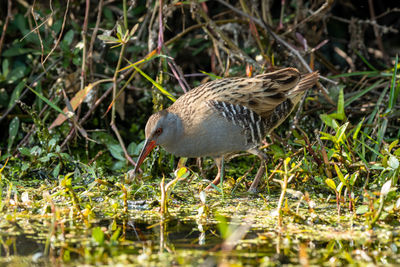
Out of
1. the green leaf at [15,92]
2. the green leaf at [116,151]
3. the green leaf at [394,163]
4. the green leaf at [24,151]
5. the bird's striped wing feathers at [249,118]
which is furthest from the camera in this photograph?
the green leaf at [15,92]

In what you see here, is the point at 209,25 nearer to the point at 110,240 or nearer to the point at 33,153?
the point at 33,153

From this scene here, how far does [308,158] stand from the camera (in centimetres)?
413

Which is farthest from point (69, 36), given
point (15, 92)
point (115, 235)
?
point (115, 235)

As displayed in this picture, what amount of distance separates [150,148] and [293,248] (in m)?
1.55

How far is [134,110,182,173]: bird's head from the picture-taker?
4.00 metres

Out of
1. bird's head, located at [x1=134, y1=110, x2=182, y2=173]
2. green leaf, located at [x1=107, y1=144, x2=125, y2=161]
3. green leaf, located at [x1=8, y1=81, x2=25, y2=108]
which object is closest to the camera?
bird's head, located at [x1=134, y1=110, x2=182, y2=173]

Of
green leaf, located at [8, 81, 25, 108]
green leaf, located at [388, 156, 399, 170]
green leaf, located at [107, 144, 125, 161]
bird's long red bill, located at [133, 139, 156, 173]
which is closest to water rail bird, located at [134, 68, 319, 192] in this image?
bird's long red bill, located at [133, 139, 156, 173]

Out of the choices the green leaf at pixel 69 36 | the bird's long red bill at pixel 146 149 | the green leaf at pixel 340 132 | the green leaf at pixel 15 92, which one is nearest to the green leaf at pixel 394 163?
the green leaf at pixel 340 132

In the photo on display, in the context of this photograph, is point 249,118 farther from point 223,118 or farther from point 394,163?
point 394,163

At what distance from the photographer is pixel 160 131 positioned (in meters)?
4.02

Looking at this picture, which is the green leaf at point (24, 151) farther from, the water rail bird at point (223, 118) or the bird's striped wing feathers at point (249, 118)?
the bird's striped wing feathers at point (249, 118)

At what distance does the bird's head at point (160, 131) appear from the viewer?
400cm

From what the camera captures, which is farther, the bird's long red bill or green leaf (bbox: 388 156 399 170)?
the bird's long red bill

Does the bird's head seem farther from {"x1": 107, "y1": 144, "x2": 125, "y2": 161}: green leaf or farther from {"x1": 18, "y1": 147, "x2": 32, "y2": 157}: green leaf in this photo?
{"x1": 18, "y1": 147, "x2": 32, "y2": 157}: green leaf
